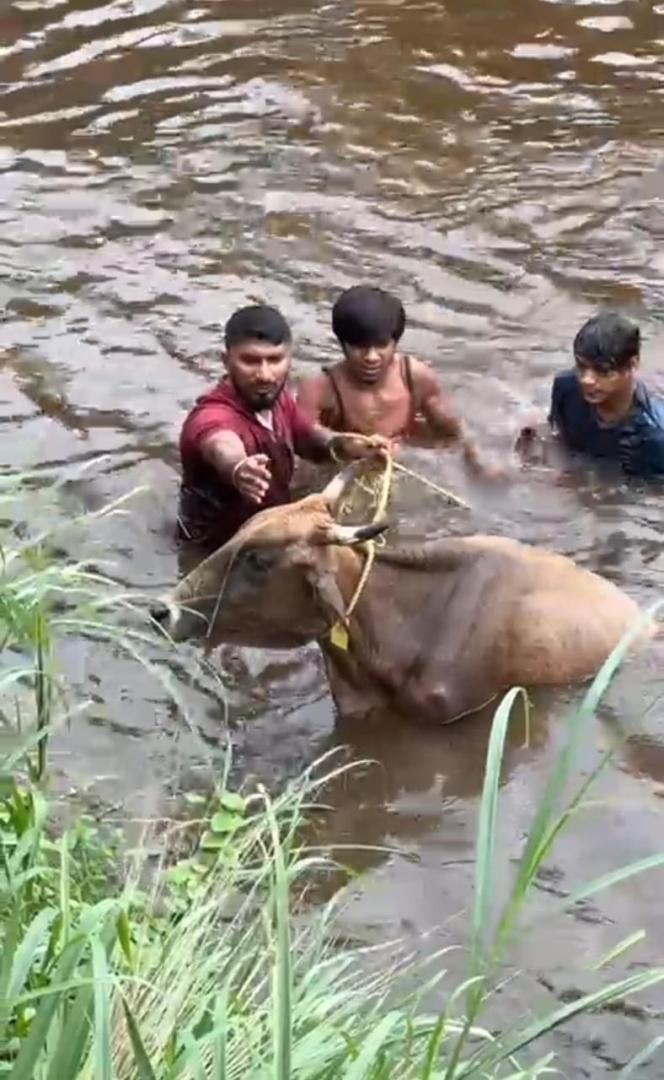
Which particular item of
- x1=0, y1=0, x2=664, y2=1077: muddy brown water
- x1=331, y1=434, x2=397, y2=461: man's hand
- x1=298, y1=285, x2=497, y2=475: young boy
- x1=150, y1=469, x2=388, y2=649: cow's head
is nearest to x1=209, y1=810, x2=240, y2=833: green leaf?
x1=0, y1=0, x2=664, y2=1077: muddy brown water

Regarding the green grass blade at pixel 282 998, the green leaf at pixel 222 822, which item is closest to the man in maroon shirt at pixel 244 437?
the green leaf at pixel 222 822

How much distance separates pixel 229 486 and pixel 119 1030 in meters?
3.30

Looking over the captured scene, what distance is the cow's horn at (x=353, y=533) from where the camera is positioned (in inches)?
201

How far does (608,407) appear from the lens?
286 inches

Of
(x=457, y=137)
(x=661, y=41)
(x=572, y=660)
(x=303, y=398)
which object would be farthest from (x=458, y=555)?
(x=661, y=41)

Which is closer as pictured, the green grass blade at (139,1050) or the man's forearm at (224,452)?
the green grass blade at (139,1050)

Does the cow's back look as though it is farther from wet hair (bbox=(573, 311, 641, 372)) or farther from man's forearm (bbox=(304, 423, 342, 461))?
wet hair (bbox=(573, 311, 641, 372))

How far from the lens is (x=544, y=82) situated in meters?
10.9

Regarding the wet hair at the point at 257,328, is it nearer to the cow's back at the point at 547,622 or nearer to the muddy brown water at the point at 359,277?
the muddy brown water at the point at 359,277

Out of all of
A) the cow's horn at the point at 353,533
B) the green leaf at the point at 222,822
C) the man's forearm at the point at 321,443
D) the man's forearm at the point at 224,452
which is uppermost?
the cow's horn at the point at 353,533

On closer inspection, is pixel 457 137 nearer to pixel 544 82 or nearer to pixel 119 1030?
pixel 544 82

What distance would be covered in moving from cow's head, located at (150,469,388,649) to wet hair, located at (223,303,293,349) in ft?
3.61

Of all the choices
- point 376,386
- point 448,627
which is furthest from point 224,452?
point 376,386

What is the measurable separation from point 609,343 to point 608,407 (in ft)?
1.14
